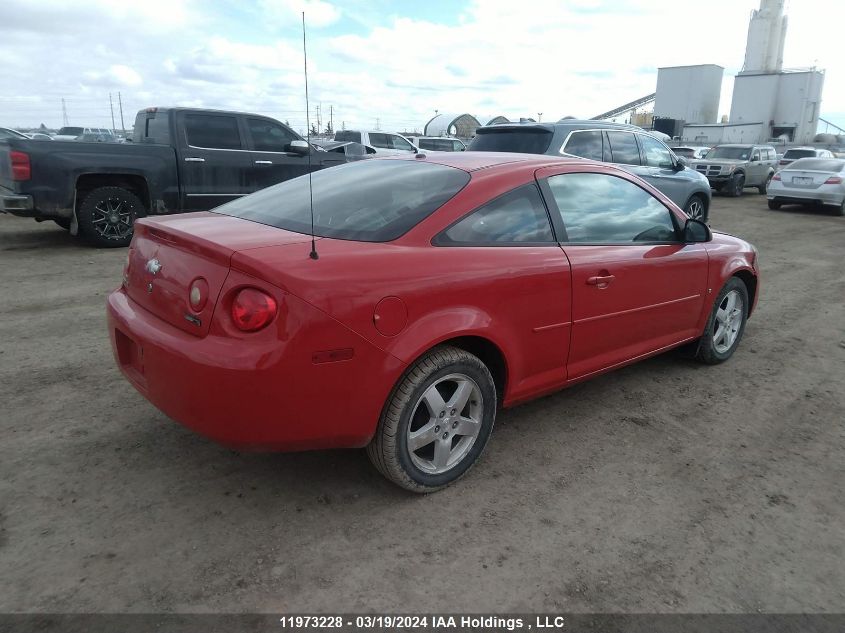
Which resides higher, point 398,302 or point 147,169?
point 147,169

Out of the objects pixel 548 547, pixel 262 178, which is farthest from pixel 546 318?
pixel 262 178

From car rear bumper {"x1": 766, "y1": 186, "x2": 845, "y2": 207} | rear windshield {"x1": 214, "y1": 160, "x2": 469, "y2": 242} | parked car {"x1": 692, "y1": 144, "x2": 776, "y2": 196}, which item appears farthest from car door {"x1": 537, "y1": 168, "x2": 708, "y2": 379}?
parked car {"x1": 692, "y1": 144, "x2": 776, "y2": 196}

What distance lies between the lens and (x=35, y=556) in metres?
2.38

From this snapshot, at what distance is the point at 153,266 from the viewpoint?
2.80 metres

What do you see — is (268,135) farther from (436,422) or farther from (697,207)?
(436,422)

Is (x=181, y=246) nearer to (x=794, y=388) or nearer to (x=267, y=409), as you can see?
(x=267, y=409)

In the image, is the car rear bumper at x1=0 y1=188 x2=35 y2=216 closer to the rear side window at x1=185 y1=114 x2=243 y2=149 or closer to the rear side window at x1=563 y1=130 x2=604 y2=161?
the rear side window at x1=185 y1=114 x2=243 y2=149

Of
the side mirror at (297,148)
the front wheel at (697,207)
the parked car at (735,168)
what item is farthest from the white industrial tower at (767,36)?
the side mirror at (297,148)

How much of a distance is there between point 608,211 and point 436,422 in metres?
1.73

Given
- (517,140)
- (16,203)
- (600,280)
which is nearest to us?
(600,280)

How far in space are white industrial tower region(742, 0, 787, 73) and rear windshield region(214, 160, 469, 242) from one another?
67073mm

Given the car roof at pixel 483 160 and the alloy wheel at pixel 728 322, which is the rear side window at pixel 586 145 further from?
the car roof at pixel 483 160

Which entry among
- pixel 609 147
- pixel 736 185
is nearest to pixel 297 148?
pixel 609 147

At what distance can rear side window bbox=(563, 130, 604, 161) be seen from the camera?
27.7 ft
